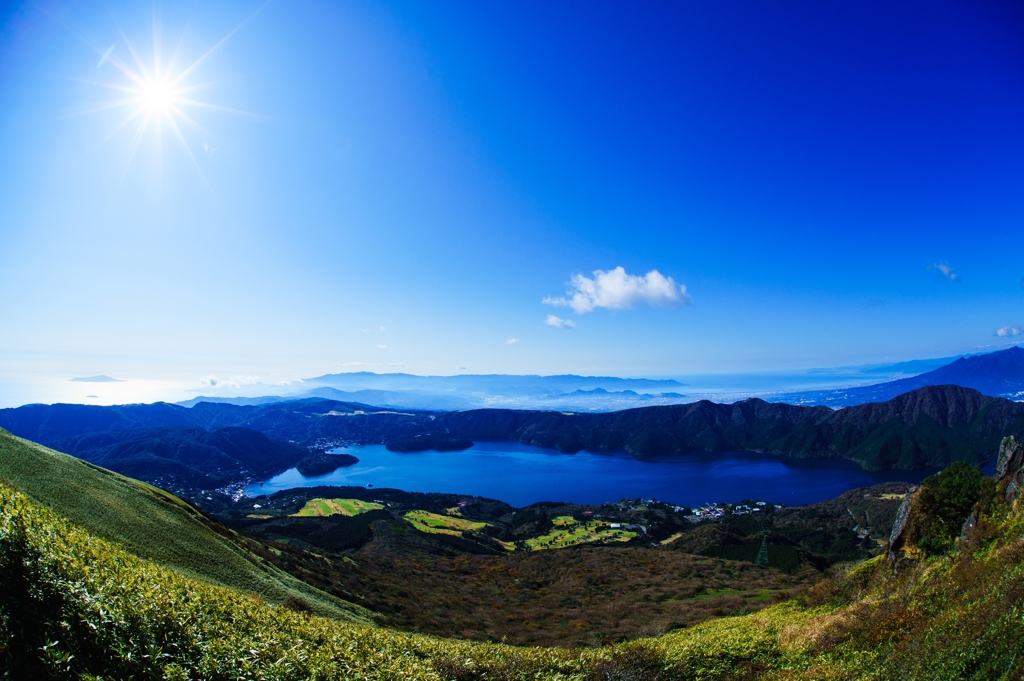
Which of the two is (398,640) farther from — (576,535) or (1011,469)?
(576,535)

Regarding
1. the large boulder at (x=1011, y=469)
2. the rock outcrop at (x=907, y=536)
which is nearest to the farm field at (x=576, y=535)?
the rock outcrop at (x=907, y=536)

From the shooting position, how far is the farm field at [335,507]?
399ft

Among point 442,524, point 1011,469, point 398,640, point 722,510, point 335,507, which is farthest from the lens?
point 722,510

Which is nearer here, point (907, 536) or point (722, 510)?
point (907, 536)

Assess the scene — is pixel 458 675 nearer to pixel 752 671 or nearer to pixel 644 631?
pixel 752 671

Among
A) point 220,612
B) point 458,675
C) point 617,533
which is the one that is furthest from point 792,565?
point 220,612

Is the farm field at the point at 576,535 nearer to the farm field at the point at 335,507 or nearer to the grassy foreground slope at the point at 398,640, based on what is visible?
the farm field at the point at 335,507

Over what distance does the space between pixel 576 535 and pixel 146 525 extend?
3454 inches

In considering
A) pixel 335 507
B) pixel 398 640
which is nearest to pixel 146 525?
pixel 398 640

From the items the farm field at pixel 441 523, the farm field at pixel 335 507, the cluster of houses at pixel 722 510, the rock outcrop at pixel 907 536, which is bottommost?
the cluster of houses at pixel 722 510

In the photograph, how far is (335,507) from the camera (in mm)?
128125

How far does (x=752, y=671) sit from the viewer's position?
1273 cm

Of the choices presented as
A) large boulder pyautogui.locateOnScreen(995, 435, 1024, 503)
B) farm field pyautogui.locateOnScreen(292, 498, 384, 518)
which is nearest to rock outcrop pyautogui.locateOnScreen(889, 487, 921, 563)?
large boulder pyautogui.locateOnScreen(995, 435, 1024, 503)

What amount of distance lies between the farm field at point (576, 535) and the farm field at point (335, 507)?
5760 centimetres
